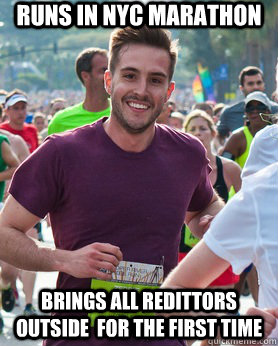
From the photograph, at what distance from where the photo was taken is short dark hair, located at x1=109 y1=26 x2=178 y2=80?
164 inches

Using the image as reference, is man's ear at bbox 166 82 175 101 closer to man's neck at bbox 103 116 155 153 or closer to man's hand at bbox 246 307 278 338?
man's neck at bbox 103 116 155 153

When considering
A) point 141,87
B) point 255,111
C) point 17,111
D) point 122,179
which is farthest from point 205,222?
point 17,111

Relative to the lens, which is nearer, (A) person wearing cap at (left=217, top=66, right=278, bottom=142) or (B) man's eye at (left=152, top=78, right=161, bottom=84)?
(B) man's eye at (left=152, top=78, right=161, bottom=84)

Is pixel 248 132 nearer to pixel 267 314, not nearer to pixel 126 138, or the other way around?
pixel 126 138

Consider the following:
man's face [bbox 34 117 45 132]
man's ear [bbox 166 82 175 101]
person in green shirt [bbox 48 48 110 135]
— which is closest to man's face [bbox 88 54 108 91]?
person in green shirt [bbox 48 48 110 135]

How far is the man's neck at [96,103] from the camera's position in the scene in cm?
762

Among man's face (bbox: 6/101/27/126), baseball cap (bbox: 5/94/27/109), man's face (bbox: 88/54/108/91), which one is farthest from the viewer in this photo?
baseball cap (bbox: 5/94/27/109)

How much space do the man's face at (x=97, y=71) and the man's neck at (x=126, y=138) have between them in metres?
3.52

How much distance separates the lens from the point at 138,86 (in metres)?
4.09

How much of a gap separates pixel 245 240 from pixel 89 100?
498 centimetres

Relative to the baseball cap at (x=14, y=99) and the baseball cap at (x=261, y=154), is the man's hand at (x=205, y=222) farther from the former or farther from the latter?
the baseball cap at (x=14, y=99)

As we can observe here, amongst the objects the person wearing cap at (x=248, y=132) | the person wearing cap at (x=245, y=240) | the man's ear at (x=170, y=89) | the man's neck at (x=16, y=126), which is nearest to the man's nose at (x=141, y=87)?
the man's ear at (x=170, y=89)

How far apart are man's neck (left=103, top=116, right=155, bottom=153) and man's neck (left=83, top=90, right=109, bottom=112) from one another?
11.2 feet

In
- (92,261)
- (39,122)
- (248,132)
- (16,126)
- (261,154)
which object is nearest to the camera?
(92,261)
